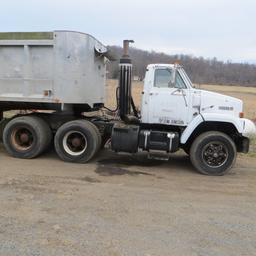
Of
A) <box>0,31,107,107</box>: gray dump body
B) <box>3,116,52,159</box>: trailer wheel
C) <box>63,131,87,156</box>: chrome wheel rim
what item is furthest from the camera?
<box>3,116,52,159</box>: trailer wheel

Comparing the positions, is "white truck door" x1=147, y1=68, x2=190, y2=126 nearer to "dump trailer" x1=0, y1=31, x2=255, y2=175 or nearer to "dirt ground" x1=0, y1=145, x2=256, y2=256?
"dump trailer" x1=0, y1=31, x2=255, y2=175

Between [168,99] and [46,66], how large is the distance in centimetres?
290

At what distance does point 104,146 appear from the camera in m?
11.4

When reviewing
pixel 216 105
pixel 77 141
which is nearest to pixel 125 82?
pixel 77 141

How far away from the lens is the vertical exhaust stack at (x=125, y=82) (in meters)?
10.5

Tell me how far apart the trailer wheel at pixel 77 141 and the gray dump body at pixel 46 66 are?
61cm

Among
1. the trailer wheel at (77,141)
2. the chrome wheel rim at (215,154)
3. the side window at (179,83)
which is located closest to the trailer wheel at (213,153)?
the chrome wheel rim at (215,154)

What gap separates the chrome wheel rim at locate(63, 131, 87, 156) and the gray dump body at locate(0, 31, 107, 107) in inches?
30.4

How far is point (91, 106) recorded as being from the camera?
11.1m

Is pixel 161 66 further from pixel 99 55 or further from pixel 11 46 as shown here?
pixel 11 46

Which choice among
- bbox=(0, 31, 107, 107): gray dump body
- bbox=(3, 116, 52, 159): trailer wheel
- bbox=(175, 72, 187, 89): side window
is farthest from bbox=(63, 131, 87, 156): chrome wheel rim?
bbox=(175, 72, 187, 89): side window

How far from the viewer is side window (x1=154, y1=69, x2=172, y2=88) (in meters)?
9.82

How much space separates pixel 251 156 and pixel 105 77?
4.48 meters

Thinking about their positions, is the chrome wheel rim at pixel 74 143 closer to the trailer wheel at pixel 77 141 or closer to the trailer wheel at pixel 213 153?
the trailer wheel at pixel 77 141
